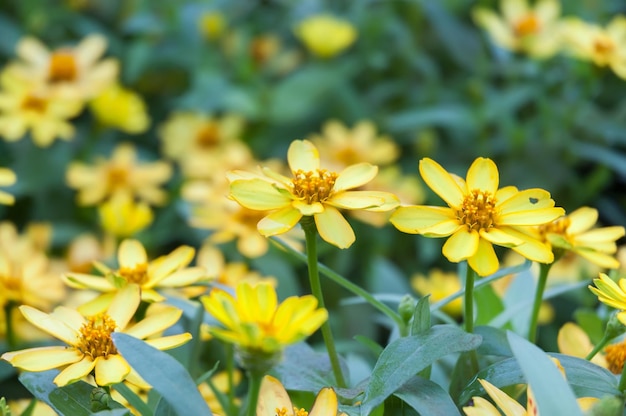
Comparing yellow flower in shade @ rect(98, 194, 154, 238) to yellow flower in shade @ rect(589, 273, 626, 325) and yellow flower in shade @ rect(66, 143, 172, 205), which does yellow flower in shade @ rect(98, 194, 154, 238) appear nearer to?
yellow flower in shade @ rect(66, 143, 172, 205)

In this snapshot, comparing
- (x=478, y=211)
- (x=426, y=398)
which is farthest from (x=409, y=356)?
(x=478, y=211)

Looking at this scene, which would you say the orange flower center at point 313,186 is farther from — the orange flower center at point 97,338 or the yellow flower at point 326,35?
the yellow flower at point 326,35

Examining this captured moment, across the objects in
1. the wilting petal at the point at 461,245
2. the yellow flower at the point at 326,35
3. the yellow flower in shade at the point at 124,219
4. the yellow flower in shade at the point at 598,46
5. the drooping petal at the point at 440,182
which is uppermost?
the yellow flower in shade at the point at 598,46

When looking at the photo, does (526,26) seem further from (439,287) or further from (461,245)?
(461,245)

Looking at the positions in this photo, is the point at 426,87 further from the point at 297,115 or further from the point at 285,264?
the point at 285,264

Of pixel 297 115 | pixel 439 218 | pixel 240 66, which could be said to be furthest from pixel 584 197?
pixel 439 218

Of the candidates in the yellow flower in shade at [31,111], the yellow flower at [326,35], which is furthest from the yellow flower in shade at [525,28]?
the yellow flower in shade at [31,111]
